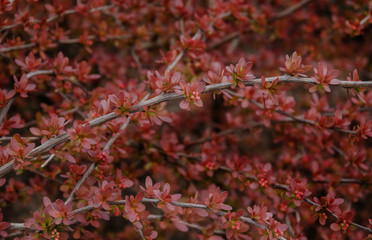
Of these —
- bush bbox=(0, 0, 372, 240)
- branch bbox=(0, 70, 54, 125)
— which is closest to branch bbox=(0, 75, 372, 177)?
bush bbox=(0, 0, 372, 240)

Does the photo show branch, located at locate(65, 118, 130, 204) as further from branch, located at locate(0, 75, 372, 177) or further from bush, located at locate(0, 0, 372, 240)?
branch, located at locate(0, 75, 372, 177)

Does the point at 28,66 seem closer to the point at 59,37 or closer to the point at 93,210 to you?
the point at 59,37

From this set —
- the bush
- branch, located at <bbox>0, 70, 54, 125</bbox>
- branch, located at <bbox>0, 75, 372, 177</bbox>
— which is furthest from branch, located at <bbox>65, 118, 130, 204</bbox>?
branch, located at <bbox>0, 70, 54, 125</bbox>

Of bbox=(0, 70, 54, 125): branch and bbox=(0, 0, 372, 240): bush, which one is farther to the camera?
bbox=(0, 70, 54, 125): branch

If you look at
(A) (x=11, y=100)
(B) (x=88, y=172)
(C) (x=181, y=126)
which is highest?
(A) (x=11, y=100)

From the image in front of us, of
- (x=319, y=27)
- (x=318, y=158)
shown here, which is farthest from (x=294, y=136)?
(x=319, y=27)

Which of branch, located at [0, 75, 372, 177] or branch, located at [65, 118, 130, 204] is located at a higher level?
branch, located at [0, 75, 372, 177]

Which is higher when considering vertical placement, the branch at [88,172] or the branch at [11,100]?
the branch at [11,100]

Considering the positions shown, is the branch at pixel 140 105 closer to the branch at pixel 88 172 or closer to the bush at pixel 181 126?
the bush at pixel 181 126

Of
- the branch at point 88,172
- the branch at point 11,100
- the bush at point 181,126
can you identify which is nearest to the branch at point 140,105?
the bush at point 181,126

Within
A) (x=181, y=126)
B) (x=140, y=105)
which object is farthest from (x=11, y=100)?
(x=181, y=126)

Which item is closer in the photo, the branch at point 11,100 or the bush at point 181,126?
the bush at point 181,126

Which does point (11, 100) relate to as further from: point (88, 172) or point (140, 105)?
point (140, 105)

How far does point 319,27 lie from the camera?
2756 millimetres
